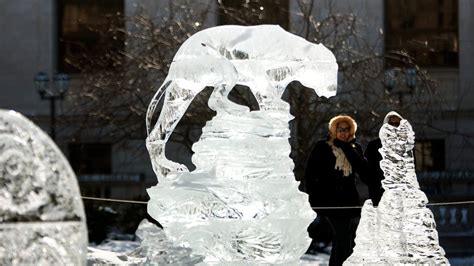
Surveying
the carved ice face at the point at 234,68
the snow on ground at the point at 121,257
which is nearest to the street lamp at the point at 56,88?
the snow on ground at the point at 121,257

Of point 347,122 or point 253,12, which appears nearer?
point 347,122

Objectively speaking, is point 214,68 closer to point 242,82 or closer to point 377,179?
point 242,82

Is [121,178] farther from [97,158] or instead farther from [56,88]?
[56,88]

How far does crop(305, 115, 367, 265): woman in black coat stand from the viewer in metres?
10.8

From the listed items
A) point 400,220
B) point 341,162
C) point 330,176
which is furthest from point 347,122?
point 400,220

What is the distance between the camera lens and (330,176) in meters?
11.1

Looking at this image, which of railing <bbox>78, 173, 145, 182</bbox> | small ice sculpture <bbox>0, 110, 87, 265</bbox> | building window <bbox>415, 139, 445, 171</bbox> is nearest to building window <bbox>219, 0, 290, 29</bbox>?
railing <bbox>78, 173, 145, 182</bbox>

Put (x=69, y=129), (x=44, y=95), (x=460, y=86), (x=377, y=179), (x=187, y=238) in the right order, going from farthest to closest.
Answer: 1. (x=460, y=86)
2. (x=69, y=129)
3. (x=44, y=95)
4. (x=377, y=179)
5. (x=187, y=238)

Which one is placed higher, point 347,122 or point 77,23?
point 77,23

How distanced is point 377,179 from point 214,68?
7.32 ft

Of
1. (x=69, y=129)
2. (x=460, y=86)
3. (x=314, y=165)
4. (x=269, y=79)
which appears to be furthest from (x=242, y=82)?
(x=460, y=86)

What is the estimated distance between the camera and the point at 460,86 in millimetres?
30094

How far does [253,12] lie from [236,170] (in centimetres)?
1173

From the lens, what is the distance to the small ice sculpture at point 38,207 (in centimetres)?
525
